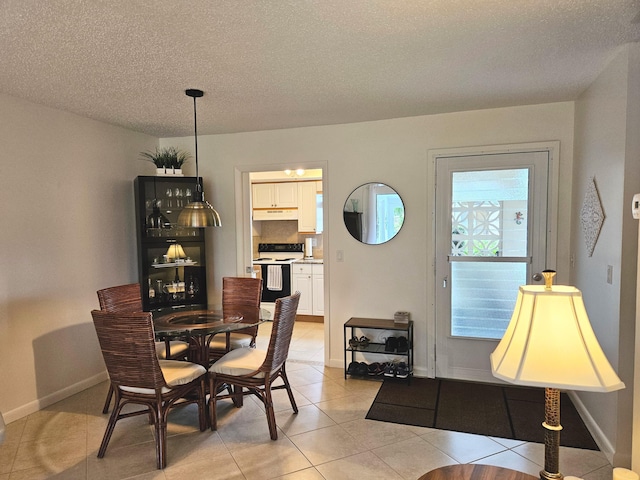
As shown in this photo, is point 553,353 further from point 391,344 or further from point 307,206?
point 307,206

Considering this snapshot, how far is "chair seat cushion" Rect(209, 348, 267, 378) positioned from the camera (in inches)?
112

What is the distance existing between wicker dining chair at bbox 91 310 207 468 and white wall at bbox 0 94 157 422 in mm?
1094

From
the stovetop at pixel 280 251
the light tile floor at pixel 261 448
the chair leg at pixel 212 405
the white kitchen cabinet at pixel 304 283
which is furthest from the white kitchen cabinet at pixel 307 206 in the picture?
the chair leg at pixel 212 405

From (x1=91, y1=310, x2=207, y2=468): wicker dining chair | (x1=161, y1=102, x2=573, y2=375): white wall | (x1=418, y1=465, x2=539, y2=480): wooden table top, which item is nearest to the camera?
(x1=418, y1=465, x2=539, y2=480): wooden table top

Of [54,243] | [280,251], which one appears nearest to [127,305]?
[54,243]

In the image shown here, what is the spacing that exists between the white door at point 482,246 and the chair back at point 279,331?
1.62 meters

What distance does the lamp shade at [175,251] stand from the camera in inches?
172

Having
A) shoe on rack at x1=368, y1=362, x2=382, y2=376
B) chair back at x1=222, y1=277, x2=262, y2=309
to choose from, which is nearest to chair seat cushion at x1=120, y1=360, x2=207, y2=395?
chair back at x1=222, y1=277, x2=262, y2=309

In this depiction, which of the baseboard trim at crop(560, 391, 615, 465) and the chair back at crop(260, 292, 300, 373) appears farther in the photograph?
the chair back at crop(260, 292, 300, 373)

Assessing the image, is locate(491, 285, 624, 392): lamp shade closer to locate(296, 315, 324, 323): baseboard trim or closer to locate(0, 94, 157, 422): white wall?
locate(0, 94, 157, 422): white wall

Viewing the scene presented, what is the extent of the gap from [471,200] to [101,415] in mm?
3557

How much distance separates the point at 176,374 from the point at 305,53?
2.17 metres

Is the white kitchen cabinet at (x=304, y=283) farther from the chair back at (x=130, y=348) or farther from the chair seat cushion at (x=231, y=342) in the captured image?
the chair back at (x=130, y=348)

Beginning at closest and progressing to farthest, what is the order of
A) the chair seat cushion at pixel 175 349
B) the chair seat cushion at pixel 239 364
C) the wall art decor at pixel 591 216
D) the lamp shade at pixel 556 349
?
the lamp shade at pixel 556 349 → the wall art decor at pixel 591 216 → the chair seat cushion at pixel 239 364 → the chair seat cushion at pixel 175 349
